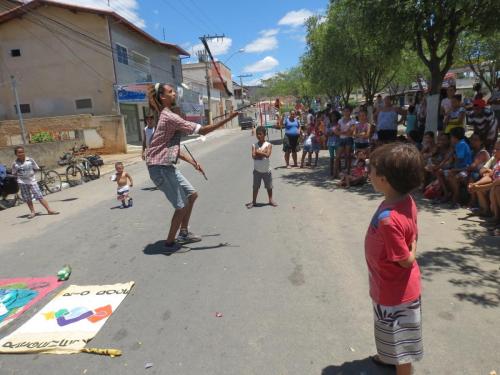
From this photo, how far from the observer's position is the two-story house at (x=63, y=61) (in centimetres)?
2455

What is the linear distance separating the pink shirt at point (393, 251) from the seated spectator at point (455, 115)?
282 inches

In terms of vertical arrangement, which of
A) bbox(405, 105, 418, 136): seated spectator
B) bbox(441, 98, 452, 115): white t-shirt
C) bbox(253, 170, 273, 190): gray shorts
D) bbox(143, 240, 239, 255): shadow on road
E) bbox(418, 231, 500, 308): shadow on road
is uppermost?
bbox(441, 98, 452, 115): white t-shirt

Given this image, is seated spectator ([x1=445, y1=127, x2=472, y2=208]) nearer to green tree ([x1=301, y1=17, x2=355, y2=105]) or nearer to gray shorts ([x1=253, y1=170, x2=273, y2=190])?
gray shorts ([x1=253, y1=170, x2=273, y2=190])

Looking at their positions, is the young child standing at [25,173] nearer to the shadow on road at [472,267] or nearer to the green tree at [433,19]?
the shadow on road at [472,267]

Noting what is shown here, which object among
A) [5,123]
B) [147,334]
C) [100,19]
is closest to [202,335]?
[147,334]

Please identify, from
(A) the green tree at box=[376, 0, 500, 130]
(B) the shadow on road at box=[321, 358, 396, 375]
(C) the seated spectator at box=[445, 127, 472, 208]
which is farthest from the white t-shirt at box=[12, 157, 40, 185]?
(A) the green tree at box=[376, 0, 500, 130]

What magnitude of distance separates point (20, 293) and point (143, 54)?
29861mm

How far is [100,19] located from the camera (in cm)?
2469

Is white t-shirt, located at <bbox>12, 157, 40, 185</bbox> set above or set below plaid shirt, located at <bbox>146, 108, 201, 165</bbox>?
below

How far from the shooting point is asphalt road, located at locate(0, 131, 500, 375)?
9.70ft

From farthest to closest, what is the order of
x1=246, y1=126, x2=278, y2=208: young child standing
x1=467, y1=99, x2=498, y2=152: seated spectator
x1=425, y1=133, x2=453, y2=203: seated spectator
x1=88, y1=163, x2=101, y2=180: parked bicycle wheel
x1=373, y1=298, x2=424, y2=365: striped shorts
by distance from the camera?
x1=88, y1=163, x2=101, y2=180: parked bicycle wheel → x1=467, y1=99, x2=498, y2=152: seated spectator → x1=246, y1=126, x2=278, y2=208: young child standing → x1=425, y1=133, x2=453, y2=203: seated spectator → x1=373, y1=298, x2=424, y2=365: striped shorts

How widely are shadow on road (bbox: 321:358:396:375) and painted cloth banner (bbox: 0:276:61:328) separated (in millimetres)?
2867

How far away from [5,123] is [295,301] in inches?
842

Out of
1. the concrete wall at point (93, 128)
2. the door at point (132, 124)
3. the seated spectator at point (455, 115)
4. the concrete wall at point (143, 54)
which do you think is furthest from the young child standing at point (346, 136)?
the door at point (132, 124)
